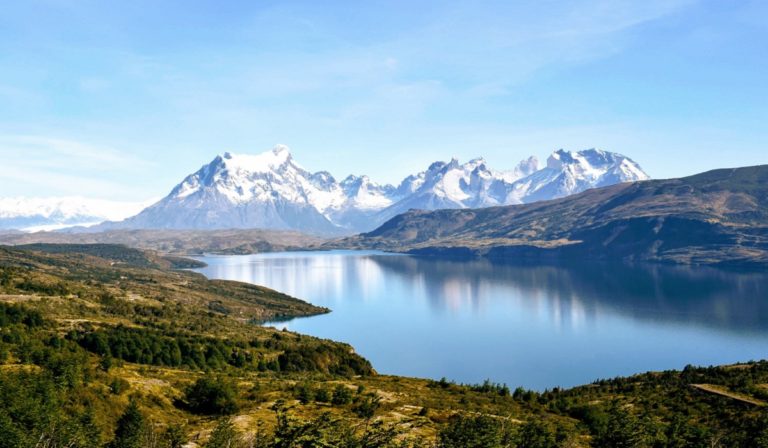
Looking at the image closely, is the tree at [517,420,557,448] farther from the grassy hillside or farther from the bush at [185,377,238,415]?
the bush at [185,377,238,415]

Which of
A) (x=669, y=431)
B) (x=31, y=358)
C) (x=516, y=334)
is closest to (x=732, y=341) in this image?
(x=516, y=334)

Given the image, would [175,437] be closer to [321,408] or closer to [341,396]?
[321,408]

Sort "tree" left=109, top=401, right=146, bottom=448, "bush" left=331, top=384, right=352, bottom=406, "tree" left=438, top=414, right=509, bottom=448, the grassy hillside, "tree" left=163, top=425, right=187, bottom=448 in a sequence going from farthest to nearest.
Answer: "bush" left=331, top=384, right=352, bottom=406 < "tree" left=163, top=425, right=187, bottom=448 < the grassy hillside < "tree" left=109, top=401, right=146, bottom=448 < "tree" left=438, top=414, right=509, bottom=448

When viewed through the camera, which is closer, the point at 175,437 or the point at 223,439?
the point at 223,439

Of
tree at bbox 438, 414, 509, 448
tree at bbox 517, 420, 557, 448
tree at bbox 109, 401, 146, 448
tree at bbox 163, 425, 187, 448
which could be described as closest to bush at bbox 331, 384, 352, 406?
tree at bbox 163, 425, 187, 448

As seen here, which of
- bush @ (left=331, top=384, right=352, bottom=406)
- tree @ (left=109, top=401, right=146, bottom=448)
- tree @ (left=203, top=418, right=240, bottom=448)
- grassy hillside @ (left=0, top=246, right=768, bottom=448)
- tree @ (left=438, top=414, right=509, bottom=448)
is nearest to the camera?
tree @ (left=438, top=414, right=509, bottom=448)

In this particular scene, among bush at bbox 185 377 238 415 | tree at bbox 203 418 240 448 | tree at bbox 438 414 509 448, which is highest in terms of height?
tree at bbox 203 418 240 448

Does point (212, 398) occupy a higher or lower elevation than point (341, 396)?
higher

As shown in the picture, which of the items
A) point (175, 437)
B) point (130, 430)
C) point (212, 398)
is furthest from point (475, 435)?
point (212, 398)

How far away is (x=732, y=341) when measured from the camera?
596ft

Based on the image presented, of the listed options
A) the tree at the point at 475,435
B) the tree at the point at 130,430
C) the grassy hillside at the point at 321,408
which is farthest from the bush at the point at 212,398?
the tree at the point at 475,435

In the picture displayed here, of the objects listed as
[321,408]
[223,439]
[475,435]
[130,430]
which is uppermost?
[223,439]

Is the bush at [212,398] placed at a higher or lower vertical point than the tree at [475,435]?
lower

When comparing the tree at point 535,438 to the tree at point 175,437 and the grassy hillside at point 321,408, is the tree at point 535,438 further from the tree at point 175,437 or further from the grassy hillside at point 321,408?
the tree at point 175,437
